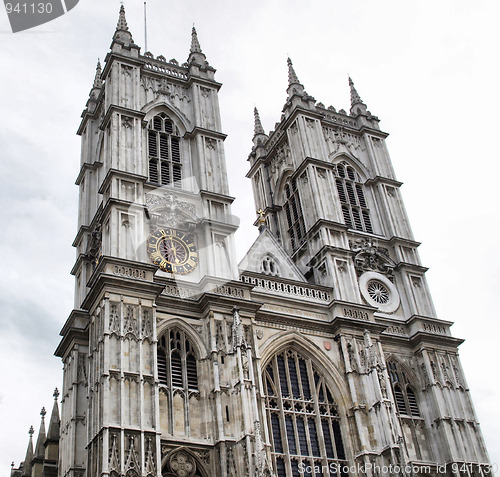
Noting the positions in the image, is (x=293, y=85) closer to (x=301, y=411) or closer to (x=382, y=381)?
(x=382, y=381)

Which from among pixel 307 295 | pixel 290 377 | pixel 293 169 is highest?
pixel 293 169

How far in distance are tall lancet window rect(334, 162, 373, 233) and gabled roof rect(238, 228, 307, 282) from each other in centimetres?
389

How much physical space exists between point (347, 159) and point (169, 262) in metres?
13.3

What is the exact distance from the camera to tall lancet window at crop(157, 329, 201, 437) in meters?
24.2

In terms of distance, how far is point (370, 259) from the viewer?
3319 centimetres

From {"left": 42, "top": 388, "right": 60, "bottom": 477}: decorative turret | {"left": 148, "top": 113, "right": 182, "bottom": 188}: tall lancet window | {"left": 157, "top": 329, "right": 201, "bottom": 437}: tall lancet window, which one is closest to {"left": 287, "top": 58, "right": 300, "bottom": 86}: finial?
{"left": 148, "top": 113, "right": 182, "bottom": 188}: tall lancet window

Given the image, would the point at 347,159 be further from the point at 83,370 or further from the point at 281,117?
the point at 83,370

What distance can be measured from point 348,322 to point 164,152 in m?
11.3

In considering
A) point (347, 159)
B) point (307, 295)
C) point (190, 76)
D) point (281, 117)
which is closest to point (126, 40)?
point (190, 76)

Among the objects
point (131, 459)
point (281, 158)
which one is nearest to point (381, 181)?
point (281, 158)

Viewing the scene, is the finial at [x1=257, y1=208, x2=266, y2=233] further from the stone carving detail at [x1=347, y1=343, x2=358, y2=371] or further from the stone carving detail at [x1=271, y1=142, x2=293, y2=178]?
the stone carving detail at [x1=347, y1=343, x2=358, y2=371]

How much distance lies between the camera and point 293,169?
36969mm
